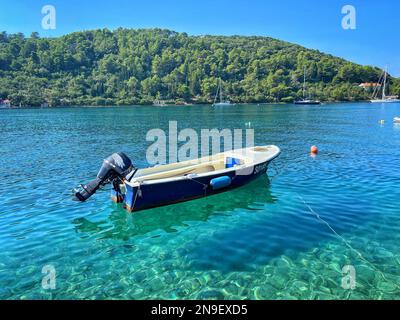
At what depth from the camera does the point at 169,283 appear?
27.8 feet

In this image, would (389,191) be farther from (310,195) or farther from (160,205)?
(160,205)

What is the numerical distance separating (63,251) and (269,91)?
7392 inches

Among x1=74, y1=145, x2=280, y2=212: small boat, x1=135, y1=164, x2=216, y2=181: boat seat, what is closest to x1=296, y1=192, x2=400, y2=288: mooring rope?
x1=74, y1=145, x2=280, y2=212: small boat

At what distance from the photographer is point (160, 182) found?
13.1m

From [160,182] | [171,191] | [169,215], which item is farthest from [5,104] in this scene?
→ [169,215]

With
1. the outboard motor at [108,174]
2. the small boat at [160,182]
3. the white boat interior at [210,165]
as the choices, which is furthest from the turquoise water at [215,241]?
the white boat interior at [210,165]

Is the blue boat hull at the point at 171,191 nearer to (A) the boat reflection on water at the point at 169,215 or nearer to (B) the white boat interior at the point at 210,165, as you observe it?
(A) the boat reflection on water at the point at 169,215

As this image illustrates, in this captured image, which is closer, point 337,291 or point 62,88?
point 337,291

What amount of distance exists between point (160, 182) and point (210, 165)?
4517 millimetres

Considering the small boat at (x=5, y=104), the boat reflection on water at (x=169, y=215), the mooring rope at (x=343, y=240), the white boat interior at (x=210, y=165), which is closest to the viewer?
the mooring rope at (x=343, y=240)

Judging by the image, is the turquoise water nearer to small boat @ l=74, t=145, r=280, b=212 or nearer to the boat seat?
small boat @ l=74, t=145, r=280, b=212

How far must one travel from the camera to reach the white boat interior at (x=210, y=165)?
14.8 m

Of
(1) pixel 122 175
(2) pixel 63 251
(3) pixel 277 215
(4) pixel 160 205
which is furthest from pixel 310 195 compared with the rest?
(2) pixel 63 251
